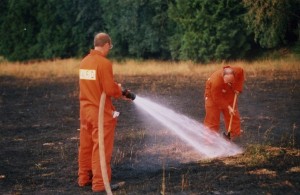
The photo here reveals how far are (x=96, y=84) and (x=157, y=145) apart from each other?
3.28 m

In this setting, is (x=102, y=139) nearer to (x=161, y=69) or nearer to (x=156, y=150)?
(x=156, y=150)

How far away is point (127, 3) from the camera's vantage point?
105 feet

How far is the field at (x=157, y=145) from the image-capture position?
6.64 meters

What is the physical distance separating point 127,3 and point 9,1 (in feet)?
40.3

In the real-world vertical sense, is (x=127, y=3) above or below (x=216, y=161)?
above

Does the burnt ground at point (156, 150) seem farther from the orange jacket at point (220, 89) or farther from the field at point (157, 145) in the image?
the orange jacket at point (220, 89)

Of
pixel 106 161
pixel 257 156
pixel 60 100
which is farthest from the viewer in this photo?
pixel 60 100

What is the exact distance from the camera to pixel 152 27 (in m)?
32.0

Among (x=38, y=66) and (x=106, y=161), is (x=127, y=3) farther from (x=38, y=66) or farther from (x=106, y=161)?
(x=106, y=161)

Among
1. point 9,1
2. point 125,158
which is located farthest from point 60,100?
point 9,1

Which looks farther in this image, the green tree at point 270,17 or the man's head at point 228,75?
the green tree at point 270,17

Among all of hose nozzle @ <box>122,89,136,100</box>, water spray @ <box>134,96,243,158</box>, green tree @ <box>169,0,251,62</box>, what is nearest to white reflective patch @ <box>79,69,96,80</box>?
hose nozzle @ <box>122,89,136,100</box>

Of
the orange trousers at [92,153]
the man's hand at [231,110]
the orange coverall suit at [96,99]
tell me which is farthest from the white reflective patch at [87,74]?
the man's hand at [231,110]

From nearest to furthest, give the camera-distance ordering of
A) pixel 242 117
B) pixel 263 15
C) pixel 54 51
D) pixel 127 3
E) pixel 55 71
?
pixel 242 117 < pixel 263 15 < pixel 55 71 < pixel 127 3 < pixel 54 51
